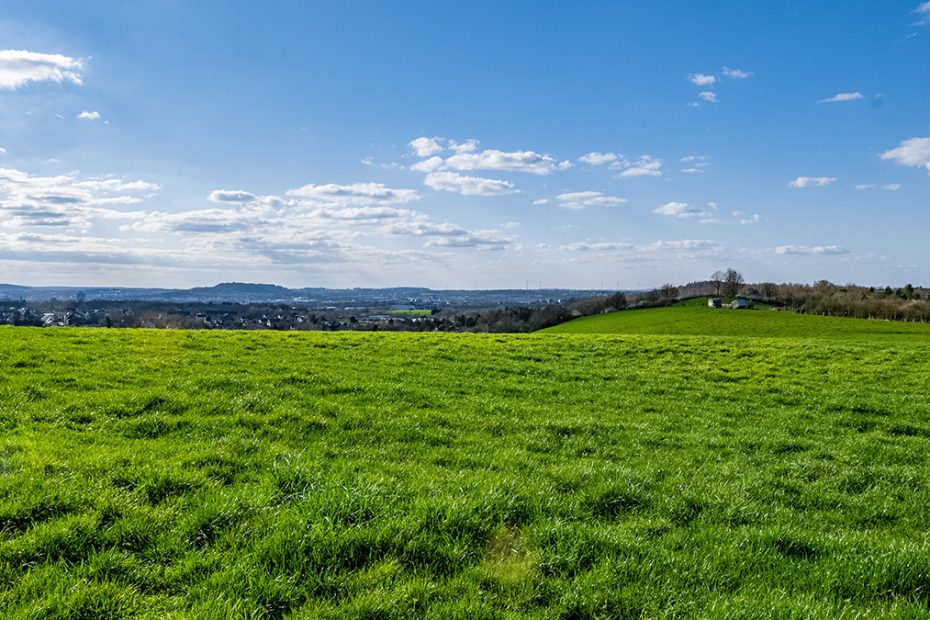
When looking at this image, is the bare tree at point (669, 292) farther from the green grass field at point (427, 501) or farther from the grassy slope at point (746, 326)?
the green grass field at point (427, 501)

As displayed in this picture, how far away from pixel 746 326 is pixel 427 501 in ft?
283

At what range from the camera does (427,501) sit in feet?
21.5

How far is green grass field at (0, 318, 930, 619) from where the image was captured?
16.2 feet

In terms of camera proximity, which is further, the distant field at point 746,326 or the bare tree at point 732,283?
the bare tree at point 732,283

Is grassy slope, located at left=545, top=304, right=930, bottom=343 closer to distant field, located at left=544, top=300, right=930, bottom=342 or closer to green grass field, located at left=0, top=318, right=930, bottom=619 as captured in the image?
→ distant field, located at left=544, top=300, right=930, bottom=342

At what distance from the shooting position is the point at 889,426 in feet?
Result: 51.5

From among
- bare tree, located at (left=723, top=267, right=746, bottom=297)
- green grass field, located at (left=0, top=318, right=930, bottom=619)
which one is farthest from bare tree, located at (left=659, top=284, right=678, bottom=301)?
green grass field, located at (left=0, top=318, right=930, bottom=619)

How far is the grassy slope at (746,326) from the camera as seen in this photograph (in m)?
72.1

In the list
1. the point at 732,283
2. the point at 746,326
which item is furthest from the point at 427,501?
the point at 732,283

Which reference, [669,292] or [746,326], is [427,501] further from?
[669,292]

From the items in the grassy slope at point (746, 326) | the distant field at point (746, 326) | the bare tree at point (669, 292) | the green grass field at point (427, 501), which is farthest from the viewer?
the bare tree at point (669, 292)

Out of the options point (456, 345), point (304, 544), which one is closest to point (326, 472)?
point (304, 544)

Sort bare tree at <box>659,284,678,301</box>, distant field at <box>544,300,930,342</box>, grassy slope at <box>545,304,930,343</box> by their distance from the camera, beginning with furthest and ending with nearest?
bare tree at <box>659,284,678,301</box>
grassy slope at <box>545,304,930,343</box>
distant field at <box>544,300,930,342</box>

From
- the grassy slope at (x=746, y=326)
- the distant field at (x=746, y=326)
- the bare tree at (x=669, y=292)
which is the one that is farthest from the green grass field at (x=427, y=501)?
the bare tree at (x=669, y=292)
